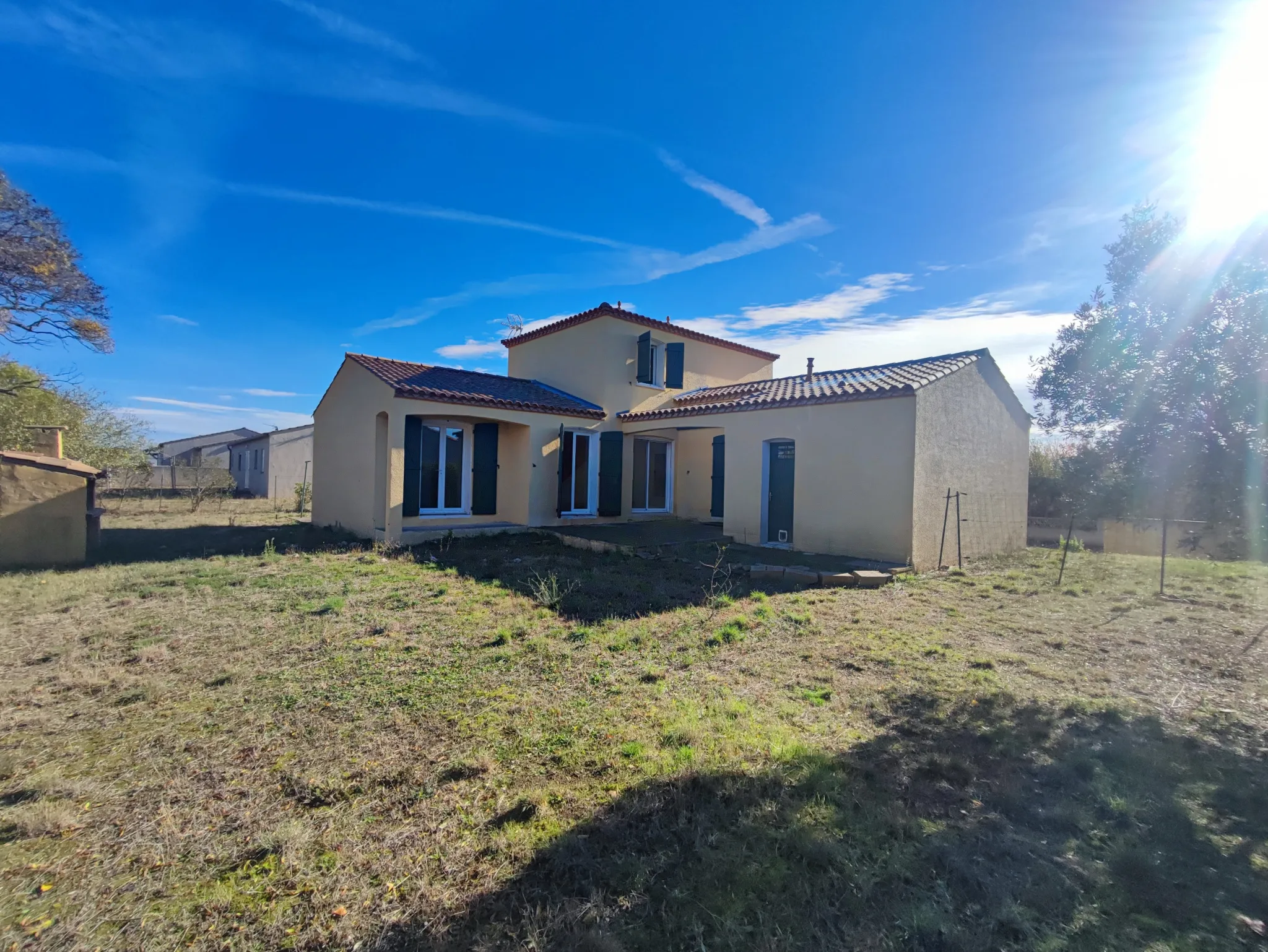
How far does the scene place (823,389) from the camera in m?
11.6

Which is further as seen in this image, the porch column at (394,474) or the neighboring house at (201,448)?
the neighboring house at (201,448)

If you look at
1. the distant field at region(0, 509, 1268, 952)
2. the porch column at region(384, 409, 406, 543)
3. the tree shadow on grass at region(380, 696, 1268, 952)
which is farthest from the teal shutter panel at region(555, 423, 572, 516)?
the tree shadow on grass at region(380, 696, 1268, 952)

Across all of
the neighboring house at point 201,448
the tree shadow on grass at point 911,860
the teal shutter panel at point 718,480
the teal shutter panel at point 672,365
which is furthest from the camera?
the neighboring house at point 201,448

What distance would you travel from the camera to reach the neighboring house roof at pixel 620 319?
14.7 m

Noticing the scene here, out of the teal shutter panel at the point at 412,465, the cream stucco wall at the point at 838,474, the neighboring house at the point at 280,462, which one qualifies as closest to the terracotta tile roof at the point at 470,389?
the teal shutter panel at the point at 412,465

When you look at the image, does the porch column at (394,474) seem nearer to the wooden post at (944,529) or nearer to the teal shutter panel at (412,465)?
the teal shutter panel at (412,465)

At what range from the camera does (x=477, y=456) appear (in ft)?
44.5

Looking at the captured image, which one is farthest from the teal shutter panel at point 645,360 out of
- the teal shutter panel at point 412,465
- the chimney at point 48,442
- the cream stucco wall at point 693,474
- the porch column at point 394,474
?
the chimney at point 48,442

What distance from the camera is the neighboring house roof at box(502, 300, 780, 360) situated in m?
14.7

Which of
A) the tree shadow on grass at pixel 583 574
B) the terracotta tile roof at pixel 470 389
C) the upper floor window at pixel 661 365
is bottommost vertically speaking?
the tree shadow on grass at pixel 583 574

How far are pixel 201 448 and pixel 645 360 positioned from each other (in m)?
35.4

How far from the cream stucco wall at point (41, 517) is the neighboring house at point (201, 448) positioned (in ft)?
98.6

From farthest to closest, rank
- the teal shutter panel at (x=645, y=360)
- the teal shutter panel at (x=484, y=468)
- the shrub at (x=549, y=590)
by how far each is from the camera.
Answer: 1. the teal shutter panel at (x=645, y=360)
2. the teal shutter panel at (x=484, y=468)
3. the shrub at (x=549, y=590)

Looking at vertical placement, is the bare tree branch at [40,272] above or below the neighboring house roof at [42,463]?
above
